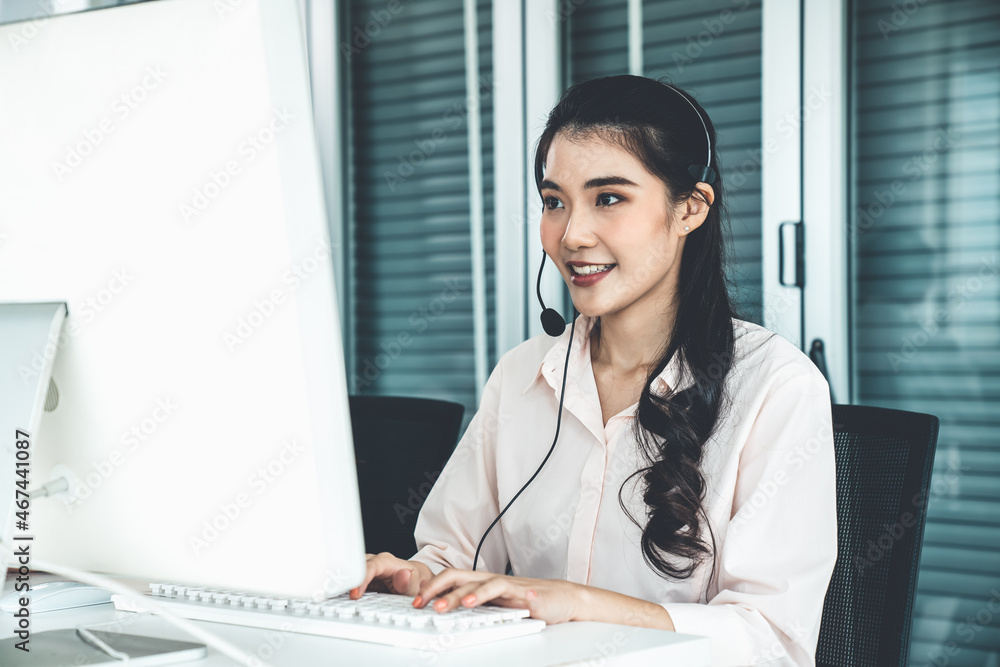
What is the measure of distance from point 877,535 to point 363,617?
0.65 meters

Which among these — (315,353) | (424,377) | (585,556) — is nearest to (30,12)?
(424,377)

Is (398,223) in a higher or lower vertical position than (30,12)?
lower

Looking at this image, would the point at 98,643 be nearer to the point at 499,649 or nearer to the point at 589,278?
the point at 499,649

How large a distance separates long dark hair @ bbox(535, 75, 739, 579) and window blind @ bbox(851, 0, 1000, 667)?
0.92 meters

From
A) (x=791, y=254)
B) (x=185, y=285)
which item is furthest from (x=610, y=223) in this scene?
(x=791, y=254)

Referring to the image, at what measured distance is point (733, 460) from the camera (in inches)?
46.5

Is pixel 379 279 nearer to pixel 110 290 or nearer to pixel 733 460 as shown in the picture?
pixel 733 460

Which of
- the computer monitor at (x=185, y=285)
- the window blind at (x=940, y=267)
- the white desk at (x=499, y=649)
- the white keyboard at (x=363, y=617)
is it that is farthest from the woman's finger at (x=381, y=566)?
the window blind at (x=940, y=267)

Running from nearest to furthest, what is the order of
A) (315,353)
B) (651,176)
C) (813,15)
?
(315,353) < (651,176) < (813,15)

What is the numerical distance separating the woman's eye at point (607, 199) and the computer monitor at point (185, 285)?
76 cm

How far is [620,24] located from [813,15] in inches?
21.2

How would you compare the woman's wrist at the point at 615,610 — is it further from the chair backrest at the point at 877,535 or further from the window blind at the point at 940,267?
the window blind at the point at 940,267

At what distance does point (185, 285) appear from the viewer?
26.3 inches

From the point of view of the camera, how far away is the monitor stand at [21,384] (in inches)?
27.3
